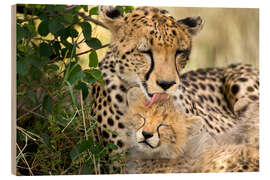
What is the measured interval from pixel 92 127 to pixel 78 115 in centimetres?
13

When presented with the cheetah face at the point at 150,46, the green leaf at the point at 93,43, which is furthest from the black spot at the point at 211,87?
the green leaf at the point at 93,43

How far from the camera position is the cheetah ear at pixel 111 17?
4348mm

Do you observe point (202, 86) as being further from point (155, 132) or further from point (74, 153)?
point (74, 153)

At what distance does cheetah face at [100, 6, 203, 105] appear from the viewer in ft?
14.2

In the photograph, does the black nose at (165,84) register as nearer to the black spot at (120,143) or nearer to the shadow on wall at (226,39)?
the shadow on wall at (226,39)

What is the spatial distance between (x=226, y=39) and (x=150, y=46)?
24.5 inches

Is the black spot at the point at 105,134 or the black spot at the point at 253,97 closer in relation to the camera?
the black spot at the point at 105,134

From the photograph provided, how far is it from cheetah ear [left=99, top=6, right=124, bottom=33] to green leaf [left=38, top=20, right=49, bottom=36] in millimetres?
391

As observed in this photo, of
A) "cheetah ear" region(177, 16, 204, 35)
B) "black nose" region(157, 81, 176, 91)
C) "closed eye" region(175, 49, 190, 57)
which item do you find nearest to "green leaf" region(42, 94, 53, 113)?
"black nose" region(157, 81, 176, 91)

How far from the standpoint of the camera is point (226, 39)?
15.1 feet

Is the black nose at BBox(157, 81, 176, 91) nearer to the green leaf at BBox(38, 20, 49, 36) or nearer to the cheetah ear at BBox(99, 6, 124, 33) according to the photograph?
the cheetah ear at BBox(99, 6, 124, 33)

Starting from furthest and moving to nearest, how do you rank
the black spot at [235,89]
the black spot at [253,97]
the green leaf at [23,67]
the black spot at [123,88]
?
the black spot at [235,89], the black spot at [253,97], the black spot at [123,88], the green leaf at [23,67]
